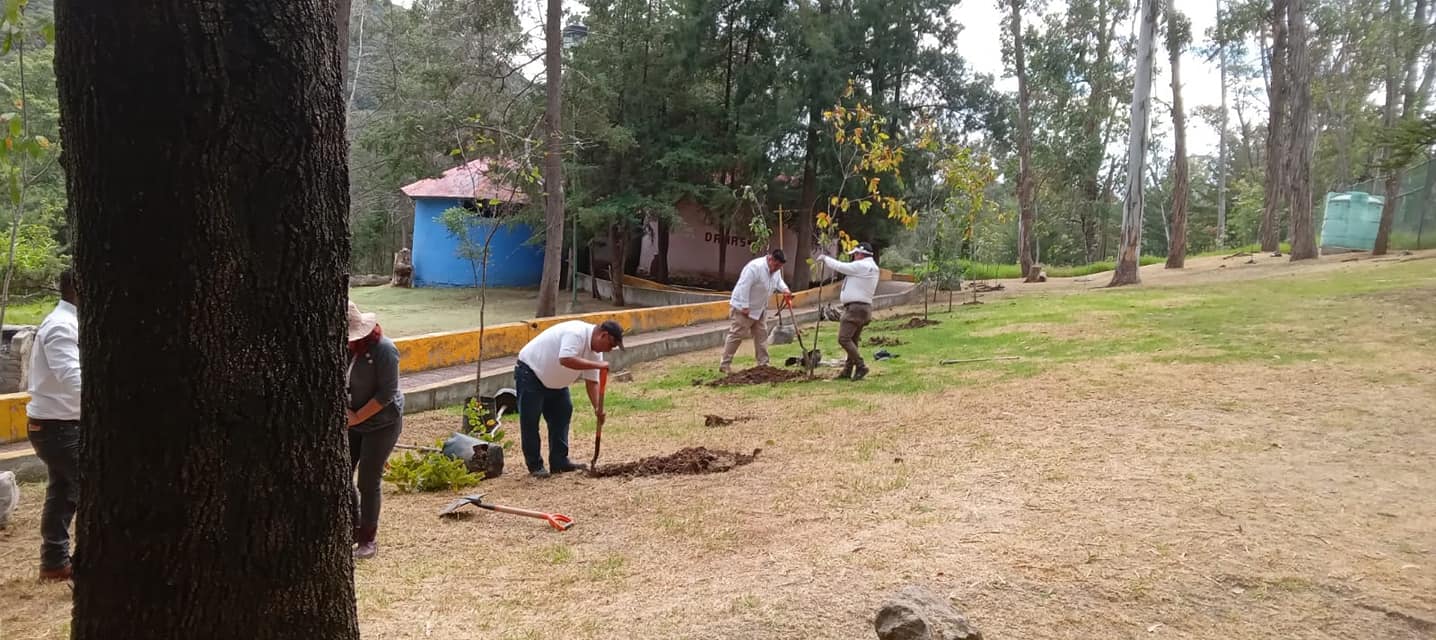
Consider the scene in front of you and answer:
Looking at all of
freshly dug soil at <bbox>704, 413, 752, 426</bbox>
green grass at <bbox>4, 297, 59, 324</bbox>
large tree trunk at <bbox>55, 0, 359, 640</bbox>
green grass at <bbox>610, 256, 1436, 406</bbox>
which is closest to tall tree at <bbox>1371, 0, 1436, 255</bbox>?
green grass at <bbox>610, 256, 1436, 406</bbox>

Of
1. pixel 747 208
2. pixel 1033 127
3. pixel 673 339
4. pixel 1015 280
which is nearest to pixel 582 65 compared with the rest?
pixel 747 208

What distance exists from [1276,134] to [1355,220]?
8.79 m

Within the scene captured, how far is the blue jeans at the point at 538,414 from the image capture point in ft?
18.9

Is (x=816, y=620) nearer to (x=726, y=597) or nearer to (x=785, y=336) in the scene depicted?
(x=726, y=597)

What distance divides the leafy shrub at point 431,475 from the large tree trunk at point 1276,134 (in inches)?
938

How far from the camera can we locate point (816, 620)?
318 cm

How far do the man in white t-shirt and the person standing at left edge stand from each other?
2.50 meters

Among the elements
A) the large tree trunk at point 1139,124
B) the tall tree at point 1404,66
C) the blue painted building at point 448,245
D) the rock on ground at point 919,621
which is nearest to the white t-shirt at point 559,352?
the rock on ground at point 919,621

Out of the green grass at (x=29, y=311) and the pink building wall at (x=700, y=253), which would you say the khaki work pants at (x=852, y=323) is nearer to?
the green grass at (x=29, y=311)

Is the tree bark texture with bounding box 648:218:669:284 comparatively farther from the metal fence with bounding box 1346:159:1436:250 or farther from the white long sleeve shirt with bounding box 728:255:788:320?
the metal fence with bounding box 1346:159:1436:250

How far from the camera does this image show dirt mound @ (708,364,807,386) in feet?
32.5

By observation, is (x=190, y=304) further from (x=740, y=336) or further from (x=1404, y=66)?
(x=1404, y=66)

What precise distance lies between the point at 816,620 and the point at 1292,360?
6.82 meters

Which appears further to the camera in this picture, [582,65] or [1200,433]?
[582,65]
